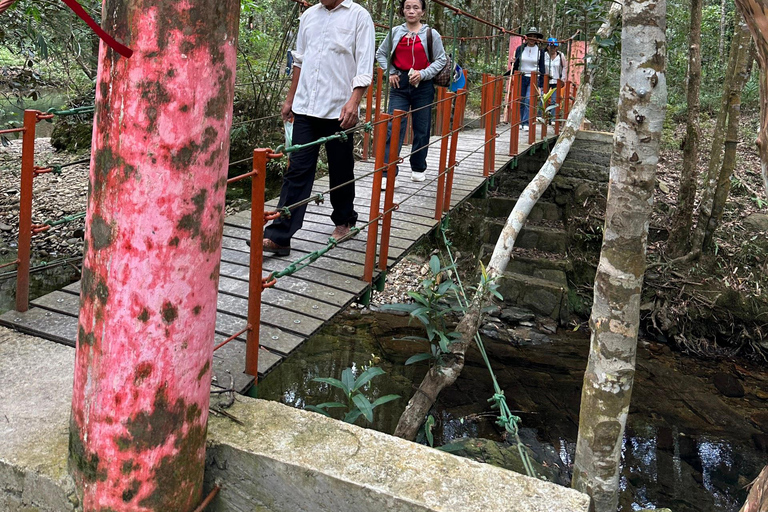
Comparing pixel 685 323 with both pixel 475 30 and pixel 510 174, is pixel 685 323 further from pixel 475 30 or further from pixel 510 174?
pixel 475 30

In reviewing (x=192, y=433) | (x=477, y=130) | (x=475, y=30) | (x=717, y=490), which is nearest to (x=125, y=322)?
(x=192, y=433)

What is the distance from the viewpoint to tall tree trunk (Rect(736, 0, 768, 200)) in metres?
0.93

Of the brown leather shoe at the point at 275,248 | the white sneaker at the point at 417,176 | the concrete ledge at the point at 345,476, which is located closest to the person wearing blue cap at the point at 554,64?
the white sneaker at the point at 417,176

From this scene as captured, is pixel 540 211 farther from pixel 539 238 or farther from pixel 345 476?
pixel 345 476

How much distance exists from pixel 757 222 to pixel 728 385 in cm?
251

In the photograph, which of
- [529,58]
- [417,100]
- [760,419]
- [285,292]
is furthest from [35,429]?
[529,58]

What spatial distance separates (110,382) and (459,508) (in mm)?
852

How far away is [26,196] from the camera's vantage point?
2467 millimetres

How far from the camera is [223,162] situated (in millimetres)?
Result: 1544

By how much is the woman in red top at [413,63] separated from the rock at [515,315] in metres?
3.19

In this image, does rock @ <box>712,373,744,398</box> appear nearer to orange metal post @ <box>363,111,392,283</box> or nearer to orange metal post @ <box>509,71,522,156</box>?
orange metal post @ <box>509,71,522,156</box>

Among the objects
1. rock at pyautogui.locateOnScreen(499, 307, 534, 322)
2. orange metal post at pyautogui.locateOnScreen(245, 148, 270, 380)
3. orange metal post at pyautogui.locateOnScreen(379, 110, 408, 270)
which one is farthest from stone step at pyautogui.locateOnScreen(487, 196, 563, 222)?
orange metal post at pyautogui.locateOnScreen(245, 148, 270, 380)

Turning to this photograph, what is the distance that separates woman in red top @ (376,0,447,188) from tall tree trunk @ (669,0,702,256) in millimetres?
3199

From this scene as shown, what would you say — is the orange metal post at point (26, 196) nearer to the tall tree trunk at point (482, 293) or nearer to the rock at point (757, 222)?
the tall tree trunk at point (482, 293)
